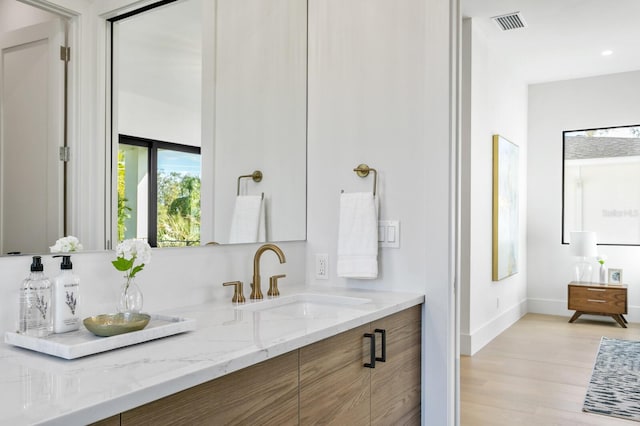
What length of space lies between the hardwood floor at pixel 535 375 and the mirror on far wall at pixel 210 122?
171cm

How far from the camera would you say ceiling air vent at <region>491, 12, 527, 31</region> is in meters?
4.19

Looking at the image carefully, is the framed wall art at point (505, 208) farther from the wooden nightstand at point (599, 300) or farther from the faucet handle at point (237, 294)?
the faucet handle at point (237, 294)

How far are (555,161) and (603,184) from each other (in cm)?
58

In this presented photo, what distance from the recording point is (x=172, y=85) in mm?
1712

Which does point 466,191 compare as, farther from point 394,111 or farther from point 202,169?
point 202,169

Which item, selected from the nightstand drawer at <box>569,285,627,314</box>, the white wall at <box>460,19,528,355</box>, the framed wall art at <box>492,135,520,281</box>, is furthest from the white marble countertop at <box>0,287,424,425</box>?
the nightstand drawer at <box>569,285,627,314</box>

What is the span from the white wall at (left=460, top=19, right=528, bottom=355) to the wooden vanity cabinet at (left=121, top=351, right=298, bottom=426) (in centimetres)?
327

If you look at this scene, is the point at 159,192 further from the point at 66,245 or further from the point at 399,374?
the point at 399,374

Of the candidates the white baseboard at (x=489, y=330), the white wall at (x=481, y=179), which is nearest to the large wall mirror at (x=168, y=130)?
the white wall at (x=481, y=179)

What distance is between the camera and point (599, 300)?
5379mm

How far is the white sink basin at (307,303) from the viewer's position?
5.95ft

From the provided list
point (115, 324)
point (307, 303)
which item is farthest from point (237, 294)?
point (115, 324)

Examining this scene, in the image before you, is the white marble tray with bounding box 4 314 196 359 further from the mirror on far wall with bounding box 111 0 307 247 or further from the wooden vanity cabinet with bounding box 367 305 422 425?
the wooden vanity cabinet with bounding box 367 305 422 425

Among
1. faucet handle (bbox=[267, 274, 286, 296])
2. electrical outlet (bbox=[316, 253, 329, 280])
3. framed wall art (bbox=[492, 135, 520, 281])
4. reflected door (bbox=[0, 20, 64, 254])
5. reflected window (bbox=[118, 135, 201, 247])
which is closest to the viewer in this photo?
reflected door (bbox=[0, 20, 64, 254])
